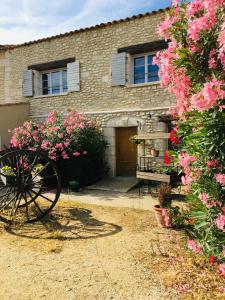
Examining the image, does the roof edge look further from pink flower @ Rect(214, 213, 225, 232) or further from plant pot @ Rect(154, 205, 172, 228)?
pink flower @ Rect(214, 213, 225, 232)

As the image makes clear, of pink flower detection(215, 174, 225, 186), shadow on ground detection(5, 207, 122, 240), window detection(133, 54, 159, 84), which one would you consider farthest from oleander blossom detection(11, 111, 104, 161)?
pink flower detection(215, 174, 225, 186)

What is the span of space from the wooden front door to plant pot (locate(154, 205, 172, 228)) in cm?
556

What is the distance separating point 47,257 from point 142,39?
8486mm

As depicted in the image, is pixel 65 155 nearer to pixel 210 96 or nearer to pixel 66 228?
pixel 66 228

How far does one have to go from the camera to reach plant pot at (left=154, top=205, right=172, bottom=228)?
523 centimetres

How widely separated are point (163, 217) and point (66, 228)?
190 centimetres

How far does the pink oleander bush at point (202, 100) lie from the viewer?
9.60 ft

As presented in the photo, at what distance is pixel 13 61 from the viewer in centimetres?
1292

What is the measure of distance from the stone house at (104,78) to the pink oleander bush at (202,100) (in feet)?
21.4

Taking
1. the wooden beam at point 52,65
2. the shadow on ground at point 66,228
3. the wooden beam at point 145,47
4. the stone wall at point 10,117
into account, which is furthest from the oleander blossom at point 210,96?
the wooden beam at point 52,65

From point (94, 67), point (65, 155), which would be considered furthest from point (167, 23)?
point (94, 67)

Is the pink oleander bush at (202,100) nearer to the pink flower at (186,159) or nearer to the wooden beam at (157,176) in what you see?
the pink flower at (186,159)

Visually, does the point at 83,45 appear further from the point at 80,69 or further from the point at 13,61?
the point at 13,61

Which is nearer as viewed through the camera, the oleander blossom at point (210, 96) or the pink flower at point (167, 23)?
the oleander blossom at point (210, 96)
